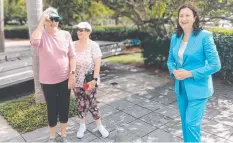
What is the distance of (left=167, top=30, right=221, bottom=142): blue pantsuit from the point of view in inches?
112

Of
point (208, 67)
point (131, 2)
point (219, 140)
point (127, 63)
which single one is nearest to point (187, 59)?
point (208, 67)

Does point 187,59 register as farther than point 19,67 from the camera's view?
No

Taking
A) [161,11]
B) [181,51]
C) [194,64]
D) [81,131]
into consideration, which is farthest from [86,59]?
[161,11]

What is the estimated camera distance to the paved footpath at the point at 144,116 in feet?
12.9

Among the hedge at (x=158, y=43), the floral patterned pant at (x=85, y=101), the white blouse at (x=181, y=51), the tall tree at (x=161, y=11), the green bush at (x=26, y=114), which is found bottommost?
the green bush at (x=26, y=114)

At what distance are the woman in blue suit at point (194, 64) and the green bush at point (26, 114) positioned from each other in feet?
8.12

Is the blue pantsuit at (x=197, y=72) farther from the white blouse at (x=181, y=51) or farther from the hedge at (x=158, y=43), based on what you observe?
the hedge at (x=158, y=43)

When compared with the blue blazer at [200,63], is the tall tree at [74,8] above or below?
above

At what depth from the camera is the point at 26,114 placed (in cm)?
461

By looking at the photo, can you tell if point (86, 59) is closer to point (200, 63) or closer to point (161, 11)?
point (200, 63)

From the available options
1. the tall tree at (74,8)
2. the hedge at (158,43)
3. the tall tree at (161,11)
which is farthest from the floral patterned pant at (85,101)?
the tall tree at (74,8)

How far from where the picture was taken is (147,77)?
7.43 m

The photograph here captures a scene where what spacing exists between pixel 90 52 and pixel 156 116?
6.30 ft

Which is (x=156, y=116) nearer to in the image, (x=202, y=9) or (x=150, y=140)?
(x=150, y=140)
